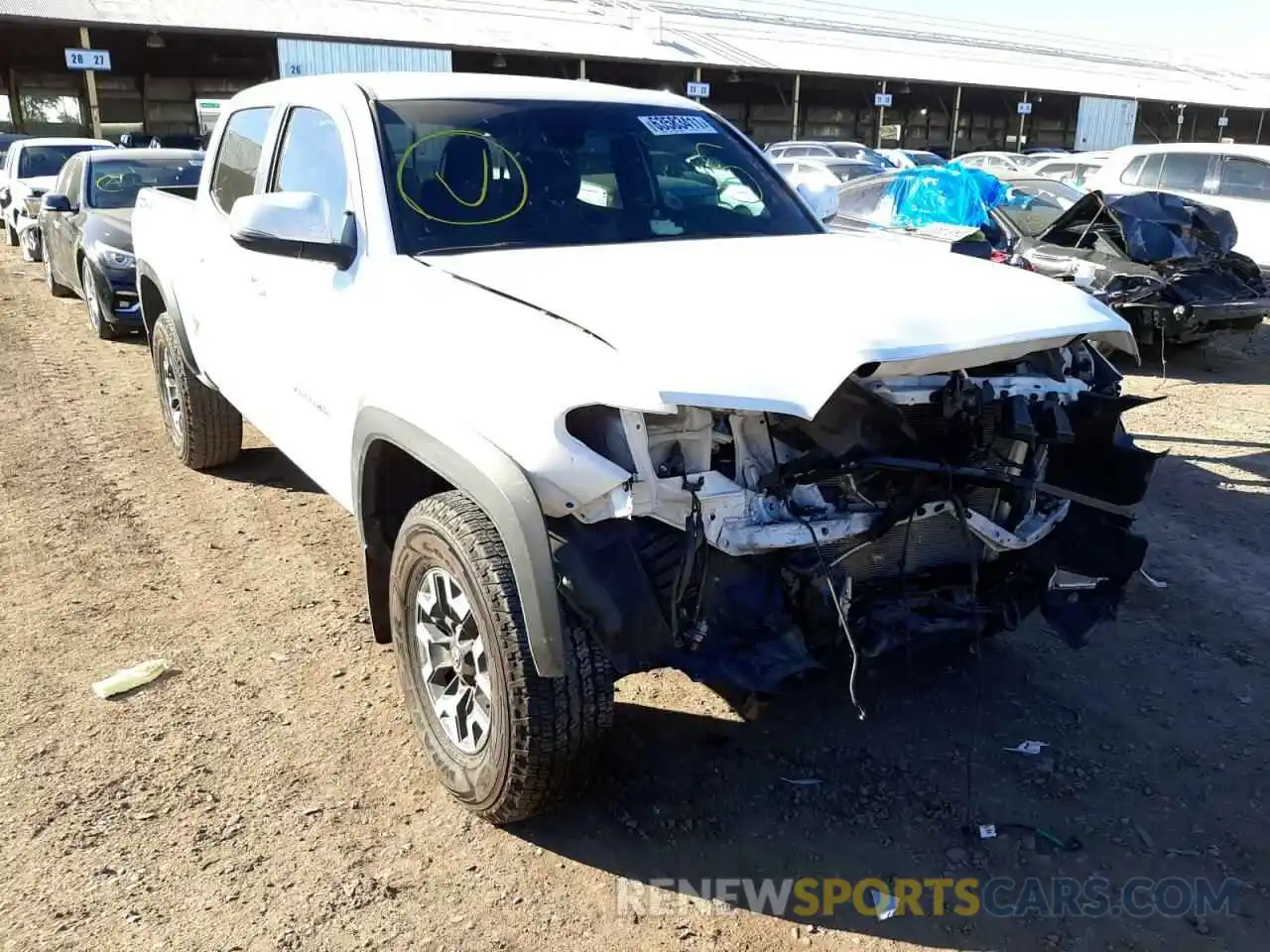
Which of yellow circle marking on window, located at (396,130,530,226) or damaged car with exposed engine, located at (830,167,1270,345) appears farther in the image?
damaged car with exposed engine, located at (830,167,1270,345)

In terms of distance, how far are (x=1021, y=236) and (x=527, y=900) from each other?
8605 mm

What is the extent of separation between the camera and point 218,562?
463 centimetres

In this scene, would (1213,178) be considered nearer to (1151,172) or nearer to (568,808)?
(1151,172)

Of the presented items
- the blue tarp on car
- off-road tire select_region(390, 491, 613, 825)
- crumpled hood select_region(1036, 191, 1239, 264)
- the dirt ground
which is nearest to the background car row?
the dirt ground

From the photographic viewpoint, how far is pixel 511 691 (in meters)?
2.61

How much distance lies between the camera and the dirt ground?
261 cm

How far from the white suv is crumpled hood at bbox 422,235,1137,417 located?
9.01 meters

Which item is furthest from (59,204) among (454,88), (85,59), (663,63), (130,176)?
(663,63)

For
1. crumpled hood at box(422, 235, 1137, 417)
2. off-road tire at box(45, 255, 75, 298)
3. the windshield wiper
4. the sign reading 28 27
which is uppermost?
the sign reading 28 27

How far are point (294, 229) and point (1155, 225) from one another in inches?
312

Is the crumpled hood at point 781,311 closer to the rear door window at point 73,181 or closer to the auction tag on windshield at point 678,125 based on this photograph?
the auction tag on windshield at point 678,125

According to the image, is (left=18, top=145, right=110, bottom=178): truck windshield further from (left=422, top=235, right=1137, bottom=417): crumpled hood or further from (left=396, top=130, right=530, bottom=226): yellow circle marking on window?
(left=422, top=235, right=1137, bottom=417): crumpled hood

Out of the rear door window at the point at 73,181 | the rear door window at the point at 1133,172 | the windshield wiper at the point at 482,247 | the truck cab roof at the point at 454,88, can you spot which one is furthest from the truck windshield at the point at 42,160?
the rear door window at the point at 1133,172

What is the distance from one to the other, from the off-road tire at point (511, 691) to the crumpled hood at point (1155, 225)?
768cm
